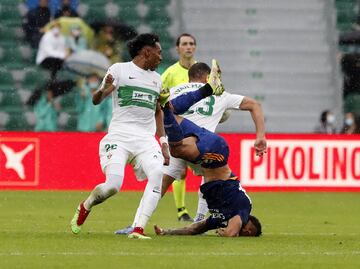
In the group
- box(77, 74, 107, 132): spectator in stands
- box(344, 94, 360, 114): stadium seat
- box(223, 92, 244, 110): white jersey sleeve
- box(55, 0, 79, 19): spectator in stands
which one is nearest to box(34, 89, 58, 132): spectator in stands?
box(77, 74, 107, 132): spectator in stands

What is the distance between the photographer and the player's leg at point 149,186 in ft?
40.0

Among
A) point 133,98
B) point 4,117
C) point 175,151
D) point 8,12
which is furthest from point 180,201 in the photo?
point 8,12

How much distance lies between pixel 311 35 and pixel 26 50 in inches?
232

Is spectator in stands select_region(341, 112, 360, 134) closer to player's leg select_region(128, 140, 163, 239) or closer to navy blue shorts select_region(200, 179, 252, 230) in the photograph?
navy blue shorts select_region(200, 179, 252, 230)

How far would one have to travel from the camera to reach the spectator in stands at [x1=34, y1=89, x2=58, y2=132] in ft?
77.6

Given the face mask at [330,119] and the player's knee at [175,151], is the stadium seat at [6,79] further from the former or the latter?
the player's knee at [175,151]

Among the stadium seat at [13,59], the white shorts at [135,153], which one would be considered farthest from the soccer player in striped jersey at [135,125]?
the stadium seat at [13,59]

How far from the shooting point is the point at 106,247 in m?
11.2

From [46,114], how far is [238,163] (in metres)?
3.91

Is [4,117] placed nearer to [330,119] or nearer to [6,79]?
[6,79]

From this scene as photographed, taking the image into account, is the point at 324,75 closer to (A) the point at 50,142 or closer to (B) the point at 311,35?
(B) the point at 311,35

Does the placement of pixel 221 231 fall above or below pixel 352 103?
below

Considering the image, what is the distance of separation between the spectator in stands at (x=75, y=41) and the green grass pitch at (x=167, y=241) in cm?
624

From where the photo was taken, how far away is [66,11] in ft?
81.8
